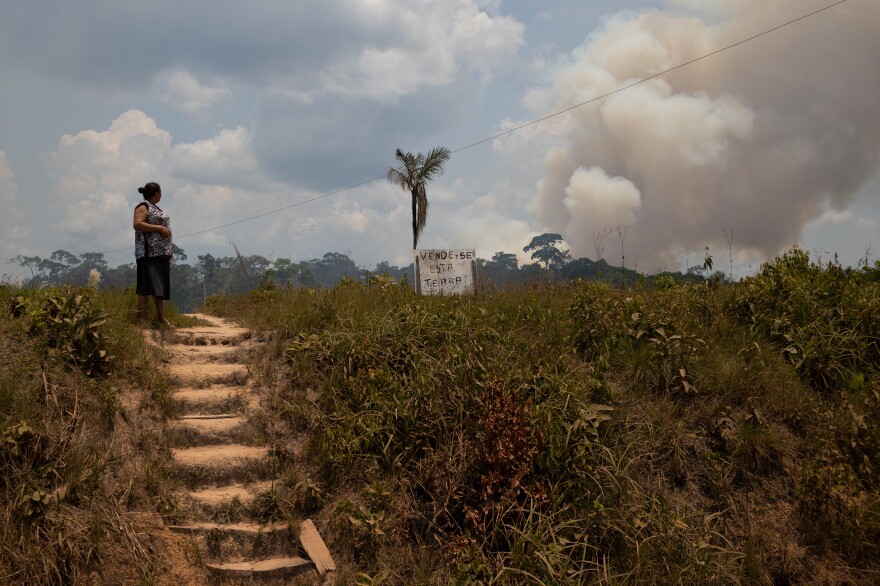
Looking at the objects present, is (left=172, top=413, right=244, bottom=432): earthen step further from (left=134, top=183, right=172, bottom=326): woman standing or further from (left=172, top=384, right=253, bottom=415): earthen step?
(left=134, top=183, right=172, bottom=326): woman standing

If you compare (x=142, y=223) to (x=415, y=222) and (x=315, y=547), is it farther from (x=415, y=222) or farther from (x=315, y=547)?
(x=415, y=222)

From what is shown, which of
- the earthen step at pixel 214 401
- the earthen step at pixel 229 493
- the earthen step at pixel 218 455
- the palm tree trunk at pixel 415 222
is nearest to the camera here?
the earthen step at pixel 229 493

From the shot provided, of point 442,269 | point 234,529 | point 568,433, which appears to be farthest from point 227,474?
point 442,269

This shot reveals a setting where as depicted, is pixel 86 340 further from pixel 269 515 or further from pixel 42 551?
pixel 269 515

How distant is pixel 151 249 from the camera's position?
29.6ft

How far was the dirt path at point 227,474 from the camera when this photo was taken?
18.8ft

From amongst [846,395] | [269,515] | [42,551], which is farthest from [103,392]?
[846,395]

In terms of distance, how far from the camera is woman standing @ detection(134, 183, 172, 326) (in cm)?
901

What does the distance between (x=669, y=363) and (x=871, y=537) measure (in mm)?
2548

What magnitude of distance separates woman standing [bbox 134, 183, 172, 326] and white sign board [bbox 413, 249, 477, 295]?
650cm

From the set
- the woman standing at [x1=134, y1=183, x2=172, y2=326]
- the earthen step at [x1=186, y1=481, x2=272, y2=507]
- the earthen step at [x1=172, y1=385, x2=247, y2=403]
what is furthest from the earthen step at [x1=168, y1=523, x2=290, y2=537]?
the woman standing at [x1=134, y1=183, x2=172, y2=326]

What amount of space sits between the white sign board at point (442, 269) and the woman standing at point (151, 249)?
256 inches

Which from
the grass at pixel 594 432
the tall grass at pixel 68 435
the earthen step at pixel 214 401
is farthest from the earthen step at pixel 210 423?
the grass at pixel 594 432

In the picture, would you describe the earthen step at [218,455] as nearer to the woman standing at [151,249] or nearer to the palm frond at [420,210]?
the woman standing at [151,249]
